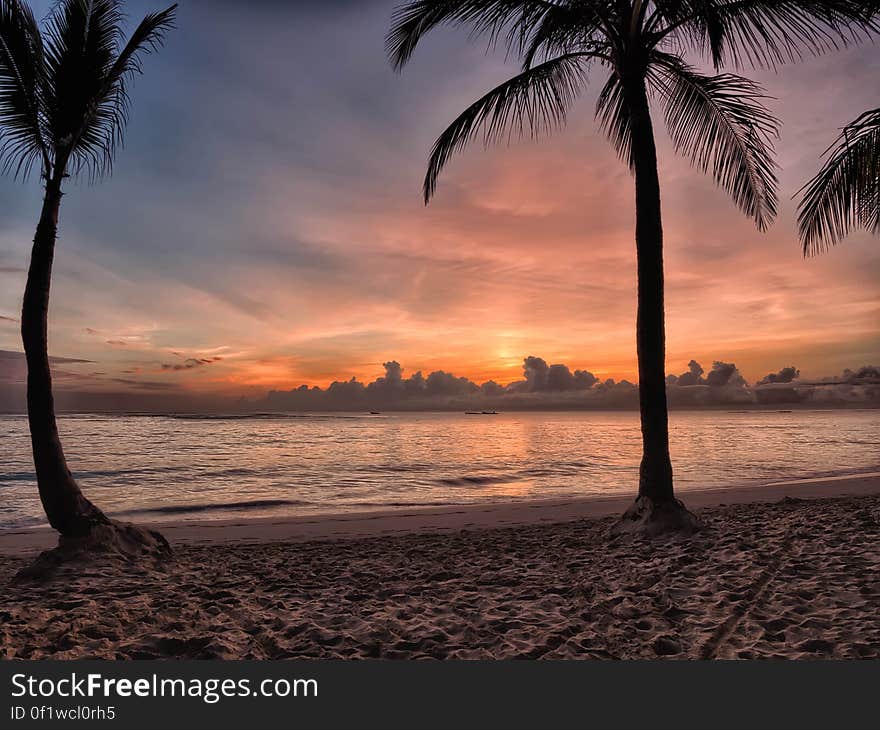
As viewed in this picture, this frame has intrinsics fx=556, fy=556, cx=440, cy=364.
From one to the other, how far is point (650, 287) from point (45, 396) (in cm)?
750

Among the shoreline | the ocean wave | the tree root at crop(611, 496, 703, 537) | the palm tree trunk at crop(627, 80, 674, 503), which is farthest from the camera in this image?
the ocean wave

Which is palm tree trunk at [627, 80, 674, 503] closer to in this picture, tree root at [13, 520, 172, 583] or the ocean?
tree root at [13, 520, 172, 583]

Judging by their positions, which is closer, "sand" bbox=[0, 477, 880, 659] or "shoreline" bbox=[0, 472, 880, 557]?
"sand" bbox=[0, 477, 880, 659]

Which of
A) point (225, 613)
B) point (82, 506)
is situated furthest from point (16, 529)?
point (225, 613)

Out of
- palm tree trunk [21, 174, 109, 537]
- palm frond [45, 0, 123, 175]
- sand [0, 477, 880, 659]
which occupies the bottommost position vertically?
sand [0, 477, 880, 659]

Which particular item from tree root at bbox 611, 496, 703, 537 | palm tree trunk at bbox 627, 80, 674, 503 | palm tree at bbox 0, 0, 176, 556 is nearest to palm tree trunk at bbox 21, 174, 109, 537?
palm tree at bbox 0, 0, 176, 556

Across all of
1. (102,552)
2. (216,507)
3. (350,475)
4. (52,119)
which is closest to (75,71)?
(52,119)

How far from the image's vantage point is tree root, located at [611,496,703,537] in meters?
7.07

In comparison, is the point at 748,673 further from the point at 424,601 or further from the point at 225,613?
the point at 225,613

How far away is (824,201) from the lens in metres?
7.34

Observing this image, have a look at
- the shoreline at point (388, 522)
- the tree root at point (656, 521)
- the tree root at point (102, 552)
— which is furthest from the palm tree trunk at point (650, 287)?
the tree root at point (102, 552)

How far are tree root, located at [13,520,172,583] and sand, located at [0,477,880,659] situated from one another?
24 cm

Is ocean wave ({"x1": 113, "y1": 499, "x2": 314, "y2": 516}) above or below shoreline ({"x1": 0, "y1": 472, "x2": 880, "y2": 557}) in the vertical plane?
below

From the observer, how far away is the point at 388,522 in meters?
11.1
